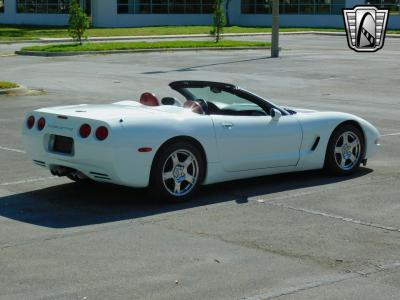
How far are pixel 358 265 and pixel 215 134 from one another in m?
2.85

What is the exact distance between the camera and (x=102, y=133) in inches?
334

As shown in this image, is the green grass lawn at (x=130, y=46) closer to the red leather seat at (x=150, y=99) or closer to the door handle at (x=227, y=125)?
the red leather seat at (x=150, y=99)

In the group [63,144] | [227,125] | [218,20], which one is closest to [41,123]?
[63,144]

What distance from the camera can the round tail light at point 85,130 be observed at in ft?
28.2

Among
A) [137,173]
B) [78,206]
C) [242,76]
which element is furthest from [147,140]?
[242,76]

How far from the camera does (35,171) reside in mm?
10602

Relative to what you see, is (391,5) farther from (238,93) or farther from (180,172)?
(180,172)

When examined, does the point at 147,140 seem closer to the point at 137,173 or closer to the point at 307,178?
the point at 137,173

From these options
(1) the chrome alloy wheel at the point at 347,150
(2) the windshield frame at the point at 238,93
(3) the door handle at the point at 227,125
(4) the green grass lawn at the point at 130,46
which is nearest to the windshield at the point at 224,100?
(2) the windshield frame at the point at 238,93

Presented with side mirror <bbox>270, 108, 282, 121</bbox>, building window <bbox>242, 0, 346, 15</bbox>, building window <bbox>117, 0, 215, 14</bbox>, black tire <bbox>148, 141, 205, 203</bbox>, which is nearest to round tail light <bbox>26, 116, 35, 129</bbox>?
black tire <bbox>148, 141, 205, 203</bbox>

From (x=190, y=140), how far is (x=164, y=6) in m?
55.5

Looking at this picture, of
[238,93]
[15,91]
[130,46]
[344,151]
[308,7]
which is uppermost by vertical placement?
[308,7]

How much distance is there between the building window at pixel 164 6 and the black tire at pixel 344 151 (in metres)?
52.4

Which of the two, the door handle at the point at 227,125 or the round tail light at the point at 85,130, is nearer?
the round tail light at the point at 85,130
